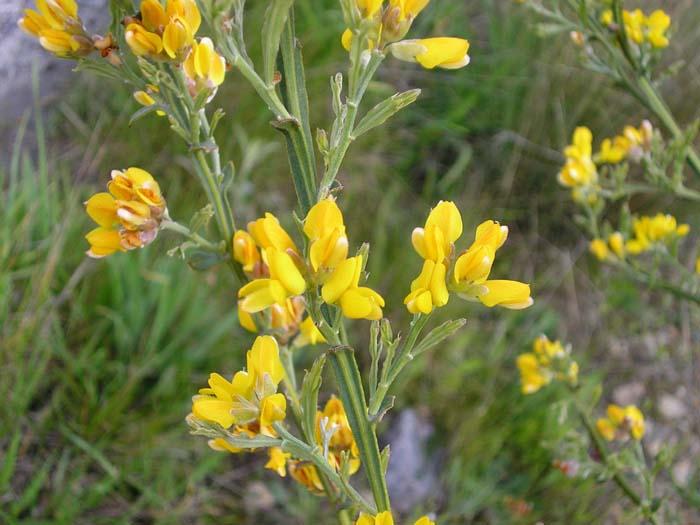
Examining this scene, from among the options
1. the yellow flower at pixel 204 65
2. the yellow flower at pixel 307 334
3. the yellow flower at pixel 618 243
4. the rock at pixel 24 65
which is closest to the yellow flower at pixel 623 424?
the yellow flower at pixel 618 243

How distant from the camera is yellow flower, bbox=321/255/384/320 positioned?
596 mm

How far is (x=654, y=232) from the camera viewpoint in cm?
145

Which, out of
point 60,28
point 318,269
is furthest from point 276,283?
point 60,28

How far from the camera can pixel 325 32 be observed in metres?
2.42

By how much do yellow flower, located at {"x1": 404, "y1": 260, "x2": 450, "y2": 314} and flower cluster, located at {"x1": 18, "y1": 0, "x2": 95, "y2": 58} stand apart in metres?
0.44

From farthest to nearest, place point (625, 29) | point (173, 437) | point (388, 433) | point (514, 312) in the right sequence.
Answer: point (514, 312)
point (388, 433)
point (173, 437)
point (625, 29)

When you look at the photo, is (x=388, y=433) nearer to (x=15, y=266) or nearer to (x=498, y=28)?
(x=15, y=266)

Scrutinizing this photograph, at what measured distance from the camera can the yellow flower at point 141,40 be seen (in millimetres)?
681

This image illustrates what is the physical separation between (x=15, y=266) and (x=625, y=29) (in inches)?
55.9

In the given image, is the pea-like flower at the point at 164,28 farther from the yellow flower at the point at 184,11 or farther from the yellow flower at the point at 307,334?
the yellow flower at the point at 307,334

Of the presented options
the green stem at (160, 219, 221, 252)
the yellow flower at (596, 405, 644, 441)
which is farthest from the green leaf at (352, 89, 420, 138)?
the yellow flower at (596, 405, 644, 441)

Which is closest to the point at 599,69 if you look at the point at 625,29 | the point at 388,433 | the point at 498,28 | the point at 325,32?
the point at 625,29

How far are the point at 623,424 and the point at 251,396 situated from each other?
889 mm

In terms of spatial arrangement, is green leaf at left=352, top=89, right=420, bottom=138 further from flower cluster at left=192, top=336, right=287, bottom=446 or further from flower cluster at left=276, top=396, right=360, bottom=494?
flower cluster at left=276, top=396, right=360, bottom=494
